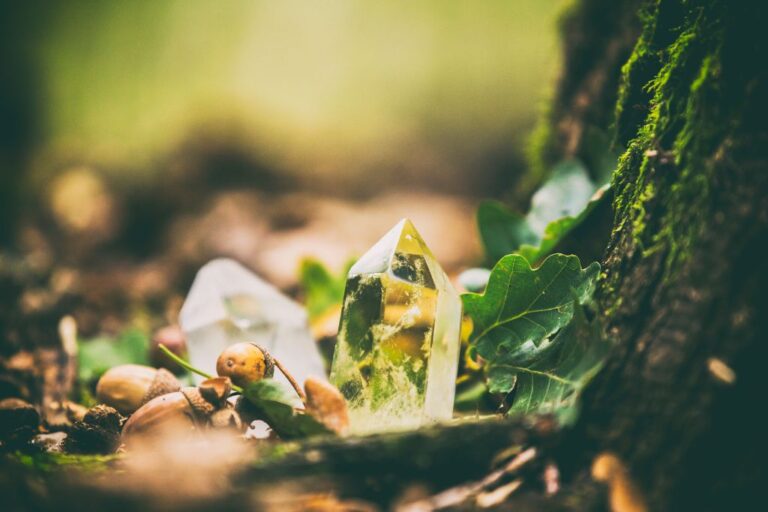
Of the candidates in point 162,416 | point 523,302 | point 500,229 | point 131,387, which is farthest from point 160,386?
point 500,229

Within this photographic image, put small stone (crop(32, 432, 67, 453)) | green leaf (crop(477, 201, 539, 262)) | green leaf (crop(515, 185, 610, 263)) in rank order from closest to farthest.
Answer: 1. small stone (crop(32, 432, 67, 453))
2. green leaf (crop(515, 185, 610, 263))
3. green leaf (crop(477, 201, 539, 262))

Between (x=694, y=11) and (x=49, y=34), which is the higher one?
(x=49, y=34)

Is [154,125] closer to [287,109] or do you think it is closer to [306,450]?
[287,109]

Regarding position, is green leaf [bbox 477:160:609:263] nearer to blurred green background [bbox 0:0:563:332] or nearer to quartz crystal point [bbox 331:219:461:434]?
quartz crystal point [bbox 331:219:461:434]

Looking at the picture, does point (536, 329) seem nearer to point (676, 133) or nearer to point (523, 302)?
point (523, 302)

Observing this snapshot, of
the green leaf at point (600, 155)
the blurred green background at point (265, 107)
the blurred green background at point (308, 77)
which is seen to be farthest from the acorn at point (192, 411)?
the blurred green background at point (308, 77)

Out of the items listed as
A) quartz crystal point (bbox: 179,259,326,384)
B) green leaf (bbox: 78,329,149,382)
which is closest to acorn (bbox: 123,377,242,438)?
quartz crystal point (bbox: 179,259,326,384)

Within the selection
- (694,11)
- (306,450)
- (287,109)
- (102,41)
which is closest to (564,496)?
(306,450)
